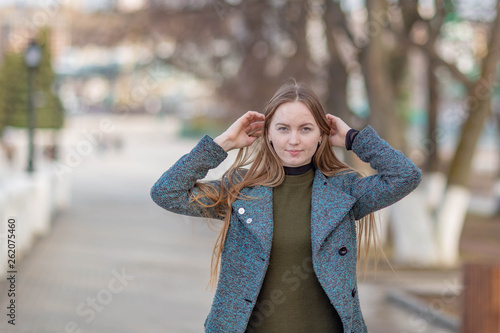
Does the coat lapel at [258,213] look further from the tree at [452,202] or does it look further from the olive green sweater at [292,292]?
the tree at [452,202]

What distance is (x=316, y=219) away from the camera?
2.77m

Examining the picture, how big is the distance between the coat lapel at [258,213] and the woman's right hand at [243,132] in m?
0.22

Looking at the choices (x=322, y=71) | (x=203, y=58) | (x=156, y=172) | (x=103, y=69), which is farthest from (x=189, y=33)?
(x=103, y=69)

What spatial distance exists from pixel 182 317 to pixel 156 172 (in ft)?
70.9

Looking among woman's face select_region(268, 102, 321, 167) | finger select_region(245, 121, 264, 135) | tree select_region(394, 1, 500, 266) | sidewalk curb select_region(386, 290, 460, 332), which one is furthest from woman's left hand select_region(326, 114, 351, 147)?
tree select_region(394, 1, 500, 266)

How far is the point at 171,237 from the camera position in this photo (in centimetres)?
1413

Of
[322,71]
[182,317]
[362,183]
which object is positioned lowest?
[182,317]

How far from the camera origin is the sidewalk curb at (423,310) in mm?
7430

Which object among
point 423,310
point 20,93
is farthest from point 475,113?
point 20,93

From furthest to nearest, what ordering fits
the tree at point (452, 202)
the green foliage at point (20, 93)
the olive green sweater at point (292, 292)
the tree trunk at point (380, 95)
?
the green foliage at point (20, 93) → the tree trunk at point (380, 95) → the tree at point (452, 202) → the olive green sweater at point (292, 292)

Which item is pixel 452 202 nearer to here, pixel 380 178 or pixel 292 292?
pixel 380 178

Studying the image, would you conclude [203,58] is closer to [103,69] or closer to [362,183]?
[362,183]

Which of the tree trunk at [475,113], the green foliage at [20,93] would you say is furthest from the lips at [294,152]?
the green foliage at [20,93]

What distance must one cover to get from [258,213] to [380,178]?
478 mm
